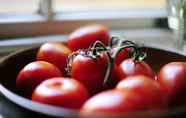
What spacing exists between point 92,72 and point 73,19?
460 mm

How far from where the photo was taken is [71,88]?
39 centimetres

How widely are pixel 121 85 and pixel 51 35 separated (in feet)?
1.69

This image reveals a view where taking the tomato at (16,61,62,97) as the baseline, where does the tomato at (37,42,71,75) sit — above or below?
above

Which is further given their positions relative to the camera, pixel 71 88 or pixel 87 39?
pixel 87 39

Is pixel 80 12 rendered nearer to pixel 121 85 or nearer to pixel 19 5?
pixel 19 5

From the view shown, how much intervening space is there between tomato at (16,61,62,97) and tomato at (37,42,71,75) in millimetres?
40

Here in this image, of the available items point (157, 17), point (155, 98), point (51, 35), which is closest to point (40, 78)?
point (155, 98)

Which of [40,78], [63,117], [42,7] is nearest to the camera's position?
[63,117]

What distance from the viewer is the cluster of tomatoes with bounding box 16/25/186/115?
0.35 m

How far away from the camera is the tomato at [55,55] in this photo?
1.64ft

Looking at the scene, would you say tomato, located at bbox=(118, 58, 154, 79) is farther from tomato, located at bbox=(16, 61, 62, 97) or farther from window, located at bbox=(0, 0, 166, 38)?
window, located at bbox=(0, 0, 166, 38)

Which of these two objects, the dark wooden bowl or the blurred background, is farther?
the blurred background

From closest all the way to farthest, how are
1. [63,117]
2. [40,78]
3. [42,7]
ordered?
[63,117]
[40,78]
[42,7]

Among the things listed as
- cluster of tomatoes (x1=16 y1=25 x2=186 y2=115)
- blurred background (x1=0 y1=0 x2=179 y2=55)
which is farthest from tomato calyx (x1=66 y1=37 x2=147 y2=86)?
blurred background (x1=0 y1=0 x2=179 y2=55)
